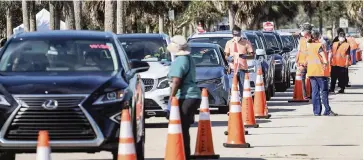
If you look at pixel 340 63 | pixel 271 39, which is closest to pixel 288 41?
pixel 271 39

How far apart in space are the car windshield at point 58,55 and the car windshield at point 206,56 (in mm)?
8646

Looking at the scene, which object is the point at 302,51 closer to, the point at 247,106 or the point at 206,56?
the point at 206,56

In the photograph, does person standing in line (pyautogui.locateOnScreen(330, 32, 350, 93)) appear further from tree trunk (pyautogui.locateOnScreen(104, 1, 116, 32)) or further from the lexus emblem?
the lexus emblem

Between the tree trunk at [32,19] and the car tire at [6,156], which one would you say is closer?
the car tire at [6,156]

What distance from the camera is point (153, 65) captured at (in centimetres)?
1792

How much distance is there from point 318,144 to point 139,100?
12.4 feet

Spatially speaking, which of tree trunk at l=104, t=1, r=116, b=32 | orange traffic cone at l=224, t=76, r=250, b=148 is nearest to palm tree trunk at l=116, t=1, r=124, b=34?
tree trunk at l=104, t=1, r=116, b=32

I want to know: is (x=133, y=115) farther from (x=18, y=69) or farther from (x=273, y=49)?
(x=273, y=49)

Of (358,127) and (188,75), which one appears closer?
(188,75)

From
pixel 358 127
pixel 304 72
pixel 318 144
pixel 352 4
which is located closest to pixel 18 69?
pixel 318 144

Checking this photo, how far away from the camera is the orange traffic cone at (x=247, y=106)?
54.6 feet

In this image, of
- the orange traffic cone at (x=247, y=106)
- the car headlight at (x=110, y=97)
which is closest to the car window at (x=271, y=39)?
the orange traffic cone at (x=247, y=106)

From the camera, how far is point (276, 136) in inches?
636

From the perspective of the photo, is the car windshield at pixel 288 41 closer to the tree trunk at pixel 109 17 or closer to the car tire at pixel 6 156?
the tree trunk at pixel 109 17
